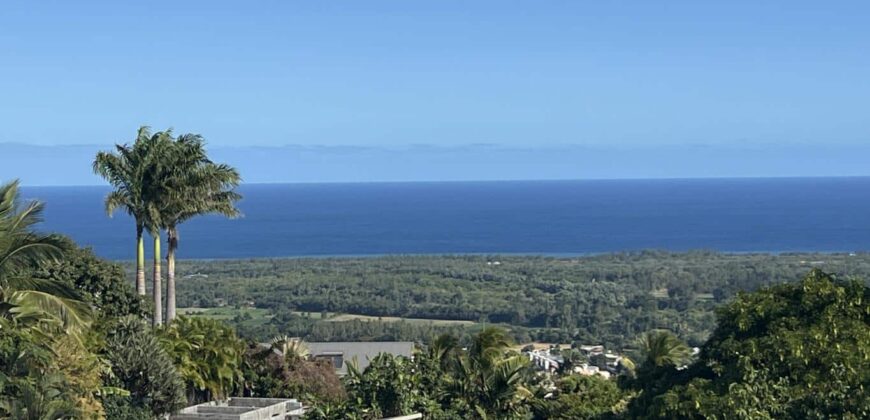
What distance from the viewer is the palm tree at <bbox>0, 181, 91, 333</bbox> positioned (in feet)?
A: 68.1

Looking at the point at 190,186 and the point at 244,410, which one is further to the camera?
the point at 190,186

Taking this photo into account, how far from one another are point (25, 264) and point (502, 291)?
94.7 meters

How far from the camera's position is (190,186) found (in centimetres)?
3052

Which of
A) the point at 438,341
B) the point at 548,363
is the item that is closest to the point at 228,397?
the point at 438,341

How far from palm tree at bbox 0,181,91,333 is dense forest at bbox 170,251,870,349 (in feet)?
170

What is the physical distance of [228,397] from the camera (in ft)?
101

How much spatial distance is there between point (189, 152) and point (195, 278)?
9276 cm

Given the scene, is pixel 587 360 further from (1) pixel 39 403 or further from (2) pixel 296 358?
(1) pixel 39 403

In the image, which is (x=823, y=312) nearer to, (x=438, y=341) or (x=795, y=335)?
(x=795, y=335)

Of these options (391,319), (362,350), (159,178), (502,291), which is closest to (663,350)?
(159,178)

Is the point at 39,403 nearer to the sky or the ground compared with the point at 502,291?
nearer to the sky

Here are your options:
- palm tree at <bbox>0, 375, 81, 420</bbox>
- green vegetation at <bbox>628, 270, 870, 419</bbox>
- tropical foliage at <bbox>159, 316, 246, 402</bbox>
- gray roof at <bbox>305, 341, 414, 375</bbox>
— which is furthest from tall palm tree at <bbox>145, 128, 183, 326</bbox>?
gray roof at <bbox>305, 341, 414, 375</bbox>

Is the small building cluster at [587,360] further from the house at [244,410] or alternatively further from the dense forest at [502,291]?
the house at [244,410]

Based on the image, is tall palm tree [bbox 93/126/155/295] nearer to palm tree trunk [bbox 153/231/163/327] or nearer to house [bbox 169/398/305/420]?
palm tree trunk [bbox 153/231/163/327]
